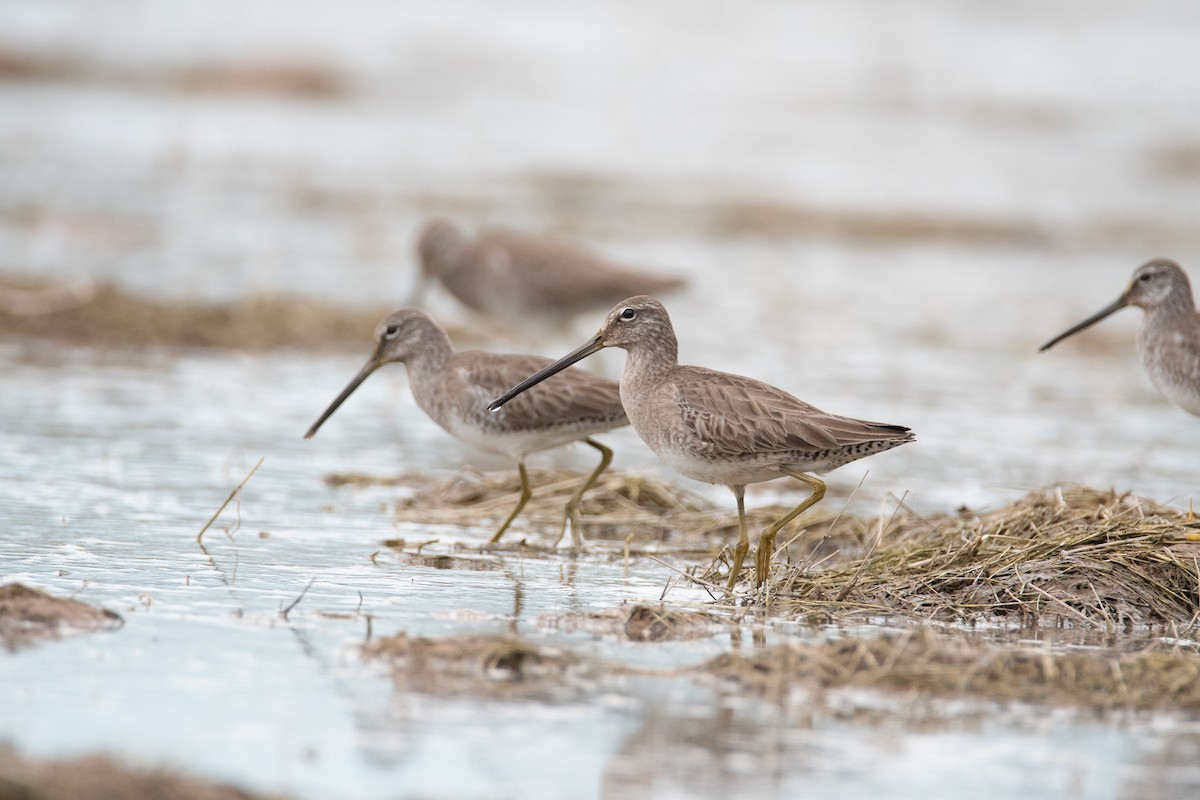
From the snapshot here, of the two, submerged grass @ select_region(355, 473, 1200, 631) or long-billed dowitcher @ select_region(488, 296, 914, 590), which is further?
long-billed dowitcher @ select_region(488, 296, 914, 590)

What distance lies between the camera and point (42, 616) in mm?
4699

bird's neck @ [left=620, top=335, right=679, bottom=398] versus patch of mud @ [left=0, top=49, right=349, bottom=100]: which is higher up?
patch of mud @ [left=0, top=49, right=349, bottom=100]

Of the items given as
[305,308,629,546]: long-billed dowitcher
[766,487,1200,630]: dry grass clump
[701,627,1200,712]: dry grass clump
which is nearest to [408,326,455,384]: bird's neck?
[305,308,629,546]: long-billed dowitcher

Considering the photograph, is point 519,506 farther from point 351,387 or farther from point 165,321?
point 165,321

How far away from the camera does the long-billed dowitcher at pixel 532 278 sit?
38.7 ft

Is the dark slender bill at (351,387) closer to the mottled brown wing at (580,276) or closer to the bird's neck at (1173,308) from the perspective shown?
the bird's neck at (1173,308)

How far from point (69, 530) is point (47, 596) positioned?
1.43m

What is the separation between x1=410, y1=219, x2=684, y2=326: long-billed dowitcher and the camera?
11797 millimetres

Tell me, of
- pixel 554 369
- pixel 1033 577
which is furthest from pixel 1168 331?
pixel 554 369

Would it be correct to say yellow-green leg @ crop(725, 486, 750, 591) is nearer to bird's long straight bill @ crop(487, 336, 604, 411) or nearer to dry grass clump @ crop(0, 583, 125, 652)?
bird's long straight bill @ crop(487, 336, 604, 411)

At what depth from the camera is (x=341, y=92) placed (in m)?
29.6

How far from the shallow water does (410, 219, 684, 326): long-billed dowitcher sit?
0.57 metres

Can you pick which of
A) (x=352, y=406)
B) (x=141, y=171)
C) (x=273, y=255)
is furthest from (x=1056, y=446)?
(x=141, y=171)

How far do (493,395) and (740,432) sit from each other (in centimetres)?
158
